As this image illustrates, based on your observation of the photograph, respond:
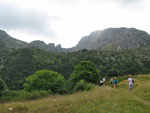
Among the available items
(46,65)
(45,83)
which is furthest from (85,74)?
(46,65)

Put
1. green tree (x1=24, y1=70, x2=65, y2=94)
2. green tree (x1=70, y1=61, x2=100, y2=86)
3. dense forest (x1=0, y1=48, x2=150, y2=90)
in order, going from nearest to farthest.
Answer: green tree (x1=24, y1=70, x2=65, y2=94)
green tree (x1=70, y1=61, x2=100, y2=86)
dense forest (x1=0, y1=48, x2=150, y2=90)

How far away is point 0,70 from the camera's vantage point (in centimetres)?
13475

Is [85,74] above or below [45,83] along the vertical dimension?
above

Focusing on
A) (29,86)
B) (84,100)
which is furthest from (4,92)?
(84,100)

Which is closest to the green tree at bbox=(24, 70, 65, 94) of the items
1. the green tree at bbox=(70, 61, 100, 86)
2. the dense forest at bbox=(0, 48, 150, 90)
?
the green tree at bbox=(70, 61, 100, 86)

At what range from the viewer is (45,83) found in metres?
42.7

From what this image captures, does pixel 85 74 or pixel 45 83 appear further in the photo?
pixel 85 74

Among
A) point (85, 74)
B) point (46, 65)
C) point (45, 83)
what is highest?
point (46, 65)

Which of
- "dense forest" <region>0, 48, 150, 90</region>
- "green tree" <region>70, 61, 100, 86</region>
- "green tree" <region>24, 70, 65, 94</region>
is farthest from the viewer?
"dense forest" <region>0, 48, 150, 90</region>

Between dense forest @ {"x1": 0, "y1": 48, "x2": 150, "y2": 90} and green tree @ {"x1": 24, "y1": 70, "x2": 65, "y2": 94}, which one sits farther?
dense forest @ {"x1": 0, "y1": 48, "x2": 150, "y2": 90}

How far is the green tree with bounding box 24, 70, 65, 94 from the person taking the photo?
138ft

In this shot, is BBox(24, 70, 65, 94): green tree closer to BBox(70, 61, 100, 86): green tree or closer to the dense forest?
BBox(70, 61, 100, 86): green tree

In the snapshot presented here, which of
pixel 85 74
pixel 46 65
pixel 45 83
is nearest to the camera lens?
pixel 45 83

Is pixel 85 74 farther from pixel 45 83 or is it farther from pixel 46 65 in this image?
pixel 46 65
